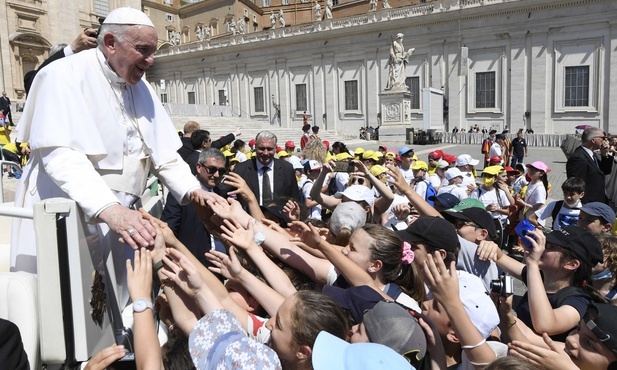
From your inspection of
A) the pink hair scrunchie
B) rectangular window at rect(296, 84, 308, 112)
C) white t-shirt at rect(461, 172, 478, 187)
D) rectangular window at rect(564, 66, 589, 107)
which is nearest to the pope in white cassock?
the pink hair scrunchie

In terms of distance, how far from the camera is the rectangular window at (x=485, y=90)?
35844 mm

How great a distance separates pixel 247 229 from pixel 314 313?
0.95 m

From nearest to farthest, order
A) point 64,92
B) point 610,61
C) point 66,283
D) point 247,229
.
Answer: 1. point 66,283
2. point 64,92
3. point 247,229
4. point 610,61

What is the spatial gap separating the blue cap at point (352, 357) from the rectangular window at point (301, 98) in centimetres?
4421

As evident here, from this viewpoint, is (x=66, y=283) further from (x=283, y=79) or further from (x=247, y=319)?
(x=283, y=79)

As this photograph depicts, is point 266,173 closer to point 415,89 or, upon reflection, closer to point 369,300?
point 369,300

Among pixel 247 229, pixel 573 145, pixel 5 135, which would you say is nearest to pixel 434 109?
pixel 573 145

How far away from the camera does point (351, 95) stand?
42312 millimetres

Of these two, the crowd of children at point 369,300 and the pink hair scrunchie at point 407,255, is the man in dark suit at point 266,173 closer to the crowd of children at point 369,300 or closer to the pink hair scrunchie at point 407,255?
the crowd of children at point 369,300

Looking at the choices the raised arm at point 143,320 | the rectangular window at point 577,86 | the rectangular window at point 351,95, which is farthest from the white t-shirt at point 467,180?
the rectangular window at point 351,95

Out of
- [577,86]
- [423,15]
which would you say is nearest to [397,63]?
[423,15]

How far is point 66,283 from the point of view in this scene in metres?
1.81

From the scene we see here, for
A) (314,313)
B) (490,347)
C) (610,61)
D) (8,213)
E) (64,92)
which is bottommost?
(490,347)

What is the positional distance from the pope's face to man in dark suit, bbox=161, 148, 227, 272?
1922 millimetres
